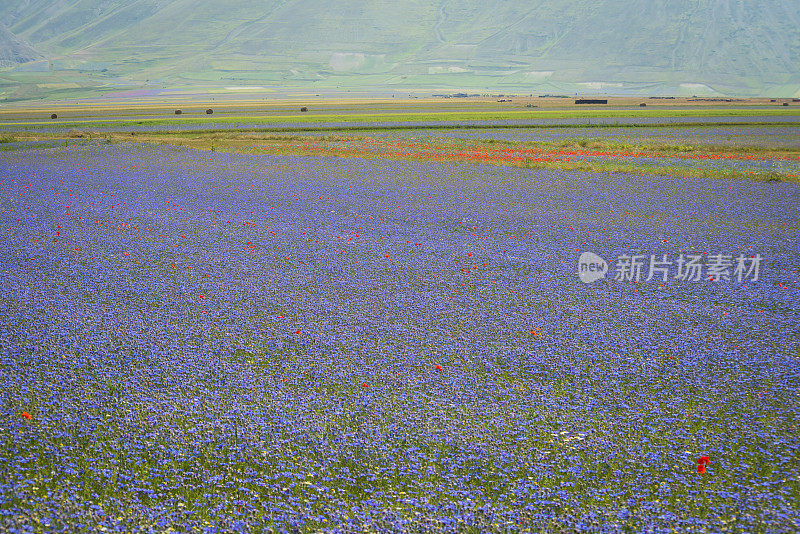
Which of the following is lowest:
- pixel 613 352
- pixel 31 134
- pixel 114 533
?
pixel 114 533

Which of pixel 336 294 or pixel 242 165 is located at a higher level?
pixel 242 165

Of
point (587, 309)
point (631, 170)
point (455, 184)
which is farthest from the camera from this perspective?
point (631, 170)

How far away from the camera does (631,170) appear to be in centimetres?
3198

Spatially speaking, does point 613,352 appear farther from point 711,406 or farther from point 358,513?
point 358,513

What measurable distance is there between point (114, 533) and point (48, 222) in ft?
55.7

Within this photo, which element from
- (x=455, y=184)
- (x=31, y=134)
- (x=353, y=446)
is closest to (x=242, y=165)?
(x=455, y=184)

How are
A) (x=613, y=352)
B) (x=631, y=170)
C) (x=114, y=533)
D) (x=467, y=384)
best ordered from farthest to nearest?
1. (x=631, y=170)
2. (x=613, y=352)
3. (x=467, y=384)
4. (x=114, y=533)

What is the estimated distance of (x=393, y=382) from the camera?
8.52m

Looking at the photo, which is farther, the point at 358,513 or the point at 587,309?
the point at 587,309

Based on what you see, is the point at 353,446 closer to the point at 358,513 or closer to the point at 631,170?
the point at 358,513

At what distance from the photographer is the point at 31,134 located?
201 feet

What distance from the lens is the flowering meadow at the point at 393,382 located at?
6066mm

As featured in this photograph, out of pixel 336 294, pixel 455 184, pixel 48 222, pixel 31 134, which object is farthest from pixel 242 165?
pixel 31 134

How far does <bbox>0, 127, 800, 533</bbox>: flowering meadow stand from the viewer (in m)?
6.07
